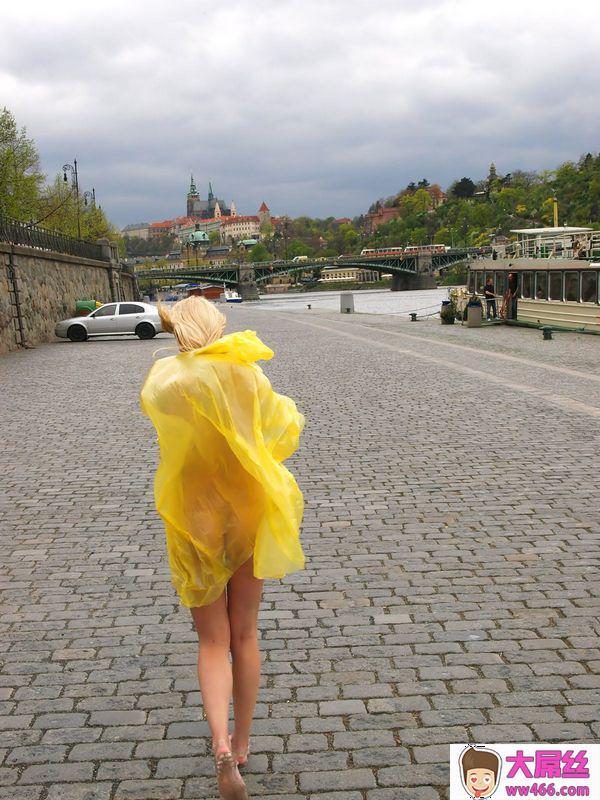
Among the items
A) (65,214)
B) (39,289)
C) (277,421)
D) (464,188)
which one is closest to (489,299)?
(39,289)

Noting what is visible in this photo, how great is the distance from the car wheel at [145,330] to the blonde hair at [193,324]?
26528mm

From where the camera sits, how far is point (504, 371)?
49.1 ft

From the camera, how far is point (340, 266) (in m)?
86.8

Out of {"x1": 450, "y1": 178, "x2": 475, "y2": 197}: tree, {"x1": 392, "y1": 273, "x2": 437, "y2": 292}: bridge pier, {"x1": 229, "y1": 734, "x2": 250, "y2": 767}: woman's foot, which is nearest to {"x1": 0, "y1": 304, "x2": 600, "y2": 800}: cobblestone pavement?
{"x1": 229, "y1": 734, "x2": 250, "y2": 767}: woman's foot

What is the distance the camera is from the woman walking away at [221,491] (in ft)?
9.45

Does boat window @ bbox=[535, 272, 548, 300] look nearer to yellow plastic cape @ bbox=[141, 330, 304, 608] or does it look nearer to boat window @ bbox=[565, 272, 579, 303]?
boat window @ bbox=[565, 272, 579, 303]

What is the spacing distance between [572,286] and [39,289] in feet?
54.4

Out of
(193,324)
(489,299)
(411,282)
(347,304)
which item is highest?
(193,324)

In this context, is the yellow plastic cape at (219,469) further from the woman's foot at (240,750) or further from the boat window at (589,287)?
the boat window at (589,287)

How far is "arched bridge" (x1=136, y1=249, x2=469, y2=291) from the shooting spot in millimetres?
87188

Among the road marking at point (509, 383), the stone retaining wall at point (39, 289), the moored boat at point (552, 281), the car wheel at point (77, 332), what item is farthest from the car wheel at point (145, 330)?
the moored boat at point (552, 281)

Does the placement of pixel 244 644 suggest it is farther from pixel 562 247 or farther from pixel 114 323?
pixel 562 247

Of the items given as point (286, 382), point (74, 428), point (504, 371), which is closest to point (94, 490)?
point (74, 428)

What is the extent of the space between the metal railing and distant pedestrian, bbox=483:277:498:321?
15359 millimetres
